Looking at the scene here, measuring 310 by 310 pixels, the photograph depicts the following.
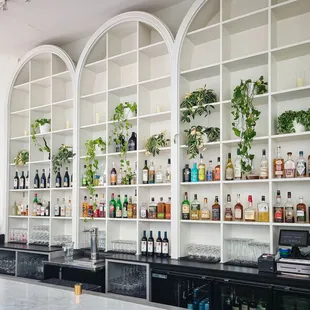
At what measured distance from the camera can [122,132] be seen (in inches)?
171

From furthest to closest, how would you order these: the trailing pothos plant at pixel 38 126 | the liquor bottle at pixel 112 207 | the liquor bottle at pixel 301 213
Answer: the trailing pothos plant at pixel 38 126, the liquor bottle at pixel 112 207, the liquor bottle at pixel 301 213

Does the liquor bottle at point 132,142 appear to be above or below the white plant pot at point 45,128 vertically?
below

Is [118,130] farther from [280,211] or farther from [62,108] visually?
[280,211]

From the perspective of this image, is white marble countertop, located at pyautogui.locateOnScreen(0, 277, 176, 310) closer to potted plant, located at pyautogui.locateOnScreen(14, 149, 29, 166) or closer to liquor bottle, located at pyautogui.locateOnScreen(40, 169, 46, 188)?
liquor bottle, located at pyautogui.locateOnScreen(40, 169, 46, 188)

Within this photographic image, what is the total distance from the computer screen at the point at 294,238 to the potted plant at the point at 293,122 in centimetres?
85

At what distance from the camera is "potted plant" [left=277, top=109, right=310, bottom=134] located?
10.4 ft

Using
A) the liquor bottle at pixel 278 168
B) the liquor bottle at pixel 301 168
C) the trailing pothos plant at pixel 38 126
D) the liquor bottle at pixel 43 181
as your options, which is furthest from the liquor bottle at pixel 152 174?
the liquor bottle at pixel 43 181

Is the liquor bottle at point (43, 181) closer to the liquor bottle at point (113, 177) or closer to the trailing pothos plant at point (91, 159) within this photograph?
the trailing pothos plant at point (91, 159)

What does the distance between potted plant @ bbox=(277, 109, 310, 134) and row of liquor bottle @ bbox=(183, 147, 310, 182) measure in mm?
206

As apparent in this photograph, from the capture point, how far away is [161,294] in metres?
3.42

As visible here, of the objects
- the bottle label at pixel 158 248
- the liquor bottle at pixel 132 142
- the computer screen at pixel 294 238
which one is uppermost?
the liquor bottle at pixel 132 142

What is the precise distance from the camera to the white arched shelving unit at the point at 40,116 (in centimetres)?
488

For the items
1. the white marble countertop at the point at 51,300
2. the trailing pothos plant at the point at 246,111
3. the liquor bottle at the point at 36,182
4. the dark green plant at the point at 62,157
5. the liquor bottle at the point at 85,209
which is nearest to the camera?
the white marble countertop at the point at 51,300

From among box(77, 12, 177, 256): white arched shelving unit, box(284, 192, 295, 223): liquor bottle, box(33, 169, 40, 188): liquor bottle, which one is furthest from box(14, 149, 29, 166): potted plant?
box(284, 192, 295, 223): liquor bottle
